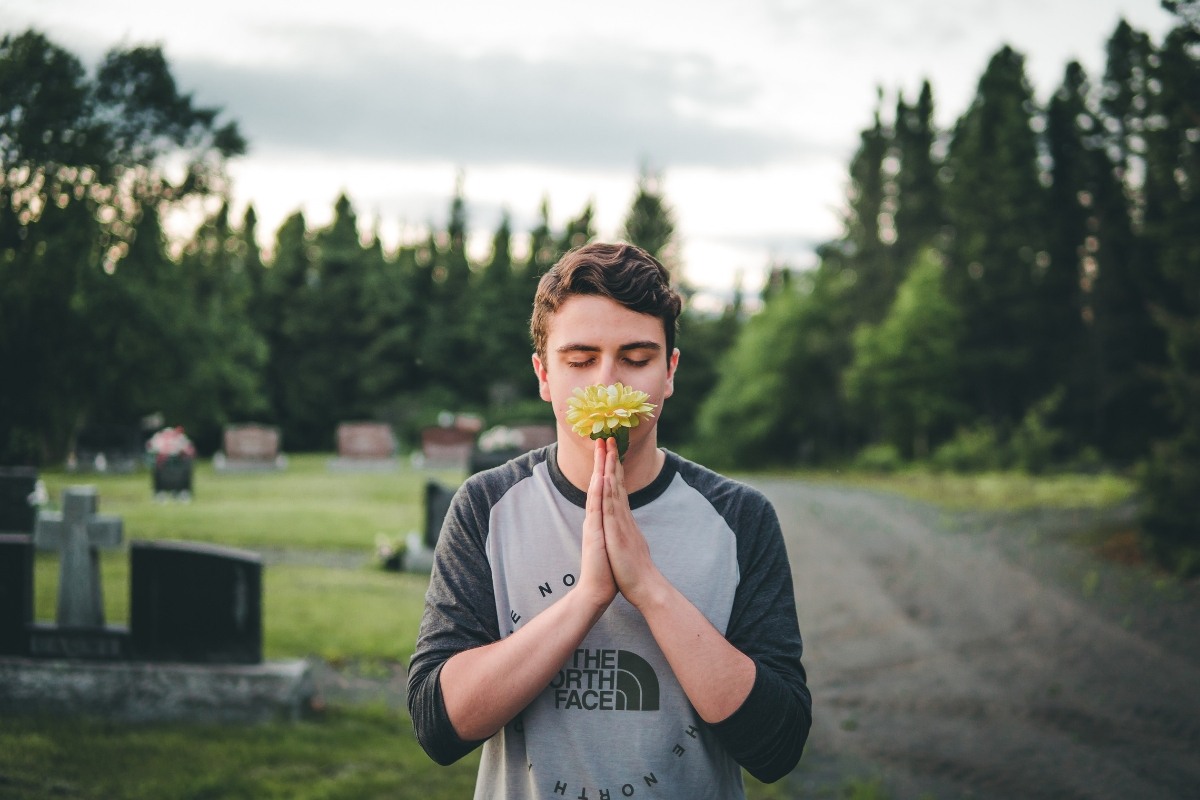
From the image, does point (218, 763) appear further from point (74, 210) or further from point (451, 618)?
point (451, 618)

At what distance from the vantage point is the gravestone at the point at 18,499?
9711 millimetres

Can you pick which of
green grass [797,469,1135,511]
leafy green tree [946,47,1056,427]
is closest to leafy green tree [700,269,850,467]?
leafy green tree [946,47,1056,427]

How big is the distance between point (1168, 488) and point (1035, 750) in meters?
7.90

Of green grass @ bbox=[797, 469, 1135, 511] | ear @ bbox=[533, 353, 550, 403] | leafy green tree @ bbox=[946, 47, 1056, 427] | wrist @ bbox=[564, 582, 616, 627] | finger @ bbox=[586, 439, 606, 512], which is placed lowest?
green grass @ bbox=[797, 469, 1135, 511]

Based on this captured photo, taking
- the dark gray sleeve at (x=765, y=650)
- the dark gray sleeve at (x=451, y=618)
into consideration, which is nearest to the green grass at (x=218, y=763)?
the dark gray sleeve at (x=451, y=618)

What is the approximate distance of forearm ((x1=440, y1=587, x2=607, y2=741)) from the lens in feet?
6.61

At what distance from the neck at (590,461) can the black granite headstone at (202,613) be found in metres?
5.55

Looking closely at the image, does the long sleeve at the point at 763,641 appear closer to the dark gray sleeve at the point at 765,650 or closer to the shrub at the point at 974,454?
the dark gray sleeve at the point at 765,650

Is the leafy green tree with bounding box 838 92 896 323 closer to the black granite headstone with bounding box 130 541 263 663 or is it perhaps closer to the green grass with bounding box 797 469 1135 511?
the green grass with bounding box 797 469 1135 511

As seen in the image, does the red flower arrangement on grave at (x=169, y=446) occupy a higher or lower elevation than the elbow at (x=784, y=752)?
lower

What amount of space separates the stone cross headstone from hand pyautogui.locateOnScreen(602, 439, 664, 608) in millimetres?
6618

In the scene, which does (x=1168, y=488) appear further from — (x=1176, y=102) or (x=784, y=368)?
(x=784, y=368)

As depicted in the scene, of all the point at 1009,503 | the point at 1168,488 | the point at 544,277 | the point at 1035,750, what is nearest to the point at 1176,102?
the point at 1168,488

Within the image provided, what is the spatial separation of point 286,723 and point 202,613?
101cm
